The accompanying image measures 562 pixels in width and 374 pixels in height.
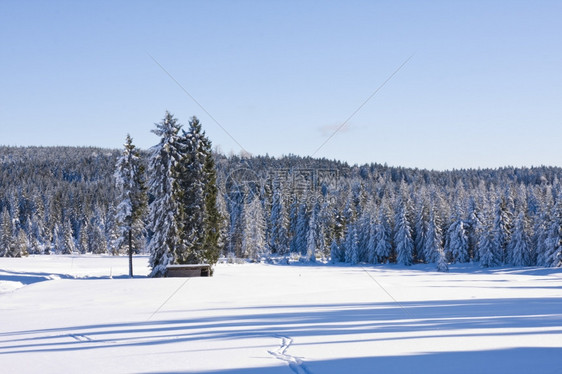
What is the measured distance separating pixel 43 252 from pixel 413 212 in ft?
293

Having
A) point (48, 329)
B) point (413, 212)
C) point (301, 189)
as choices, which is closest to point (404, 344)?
point (48, 329)

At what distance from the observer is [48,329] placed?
12734mm

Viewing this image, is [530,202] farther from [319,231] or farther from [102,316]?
[102,316]

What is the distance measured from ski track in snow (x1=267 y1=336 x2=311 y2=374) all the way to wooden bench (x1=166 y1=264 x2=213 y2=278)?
71.4 ft

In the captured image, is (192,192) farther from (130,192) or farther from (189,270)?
(189,270)

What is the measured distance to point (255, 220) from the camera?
90.1 m

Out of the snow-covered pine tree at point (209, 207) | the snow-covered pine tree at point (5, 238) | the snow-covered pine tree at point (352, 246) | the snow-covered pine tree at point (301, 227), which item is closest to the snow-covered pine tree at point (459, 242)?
the snow-covered pine tree at point (352, 246)

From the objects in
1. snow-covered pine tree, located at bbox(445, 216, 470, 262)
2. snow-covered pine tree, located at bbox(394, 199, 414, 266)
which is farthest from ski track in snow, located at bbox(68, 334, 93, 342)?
snow-covered pine tree, located at bbox(445, 216, 470, 262)

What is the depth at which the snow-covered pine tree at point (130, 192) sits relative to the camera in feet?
130

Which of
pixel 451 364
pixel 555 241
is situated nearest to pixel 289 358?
pixel 451 364

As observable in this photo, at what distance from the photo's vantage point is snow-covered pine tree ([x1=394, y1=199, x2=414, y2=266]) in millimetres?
81688

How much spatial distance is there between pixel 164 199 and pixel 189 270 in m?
6.15

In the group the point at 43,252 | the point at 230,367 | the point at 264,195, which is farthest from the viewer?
the point at 264,195

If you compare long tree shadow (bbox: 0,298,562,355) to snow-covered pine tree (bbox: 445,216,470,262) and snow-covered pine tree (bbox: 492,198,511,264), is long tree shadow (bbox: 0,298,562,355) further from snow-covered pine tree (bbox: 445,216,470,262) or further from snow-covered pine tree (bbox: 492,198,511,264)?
snow-covered pine tree (bbox: 445,216,470,262)
